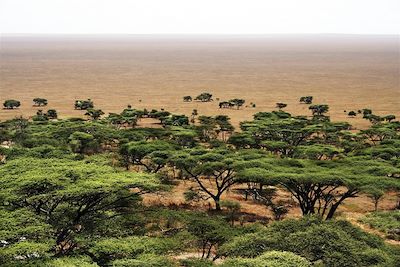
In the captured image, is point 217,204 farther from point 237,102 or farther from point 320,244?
point 237,102

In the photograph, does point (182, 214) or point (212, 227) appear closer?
point (212, 227)

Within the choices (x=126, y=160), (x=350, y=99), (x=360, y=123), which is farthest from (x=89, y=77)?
(x=126, y=160)

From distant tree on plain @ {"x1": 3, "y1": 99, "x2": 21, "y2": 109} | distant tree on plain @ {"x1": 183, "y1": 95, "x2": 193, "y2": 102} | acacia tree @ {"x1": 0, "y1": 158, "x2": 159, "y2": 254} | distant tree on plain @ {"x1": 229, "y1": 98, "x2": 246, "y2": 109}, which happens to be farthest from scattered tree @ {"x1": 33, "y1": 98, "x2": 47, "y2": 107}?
acacia tree @ {"x1": 0, "y1": 158, "x2": 159, "y2": 254}

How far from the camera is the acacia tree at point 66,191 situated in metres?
19.7

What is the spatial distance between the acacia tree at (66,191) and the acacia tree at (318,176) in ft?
26.0

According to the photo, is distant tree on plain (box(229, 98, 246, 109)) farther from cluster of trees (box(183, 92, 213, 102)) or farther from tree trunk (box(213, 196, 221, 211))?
tree trunk (box(213, 196, 221, 211))

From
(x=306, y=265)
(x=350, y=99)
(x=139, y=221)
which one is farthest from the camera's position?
(x=350, y=99)

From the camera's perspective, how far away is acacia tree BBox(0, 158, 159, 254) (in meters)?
19.7

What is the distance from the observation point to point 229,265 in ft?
50.2

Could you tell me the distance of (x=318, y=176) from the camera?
2542cm

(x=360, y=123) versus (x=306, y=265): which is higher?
(x=306, y=265)

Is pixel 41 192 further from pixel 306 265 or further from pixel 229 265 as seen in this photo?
pixel 306 265

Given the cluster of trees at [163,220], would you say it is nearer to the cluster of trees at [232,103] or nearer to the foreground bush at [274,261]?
the foreground bush at [274,261]

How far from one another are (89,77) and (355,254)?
131223 millimetres
